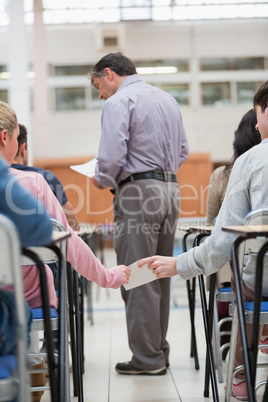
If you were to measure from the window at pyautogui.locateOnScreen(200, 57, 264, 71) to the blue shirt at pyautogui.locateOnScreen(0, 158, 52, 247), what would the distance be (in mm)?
12151

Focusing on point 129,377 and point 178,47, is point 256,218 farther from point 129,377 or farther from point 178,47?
point 178,47

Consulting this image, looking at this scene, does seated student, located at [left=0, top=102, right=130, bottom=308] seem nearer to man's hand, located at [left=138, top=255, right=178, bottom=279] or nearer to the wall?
man's hand, located at [left=138, top=255, right=178, bottom=279]

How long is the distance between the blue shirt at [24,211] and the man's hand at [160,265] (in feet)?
1.81

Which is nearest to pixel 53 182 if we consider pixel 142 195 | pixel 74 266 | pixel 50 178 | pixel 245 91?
pixel 50 178

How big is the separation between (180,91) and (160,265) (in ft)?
37.9

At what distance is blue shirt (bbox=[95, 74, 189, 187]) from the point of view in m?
2.70

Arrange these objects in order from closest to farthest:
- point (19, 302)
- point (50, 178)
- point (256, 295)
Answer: point (19, 302) < point (256, 295) < point (50, 178)

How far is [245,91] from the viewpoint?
12.9 meters

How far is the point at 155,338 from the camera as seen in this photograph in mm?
2705

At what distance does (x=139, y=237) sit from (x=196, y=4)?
28.5 feet

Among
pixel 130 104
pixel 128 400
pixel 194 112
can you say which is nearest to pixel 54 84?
pixel 194 112

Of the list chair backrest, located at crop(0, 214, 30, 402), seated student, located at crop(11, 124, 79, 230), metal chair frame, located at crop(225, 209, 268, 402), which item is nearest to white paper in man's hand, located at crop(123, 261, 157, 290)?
metal chair frame, located at crop(225, 209, 268, 402)

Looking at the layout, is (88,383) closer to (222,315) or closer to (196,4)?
(222,315)

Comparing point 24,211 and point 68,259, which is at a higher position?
point 24,211
